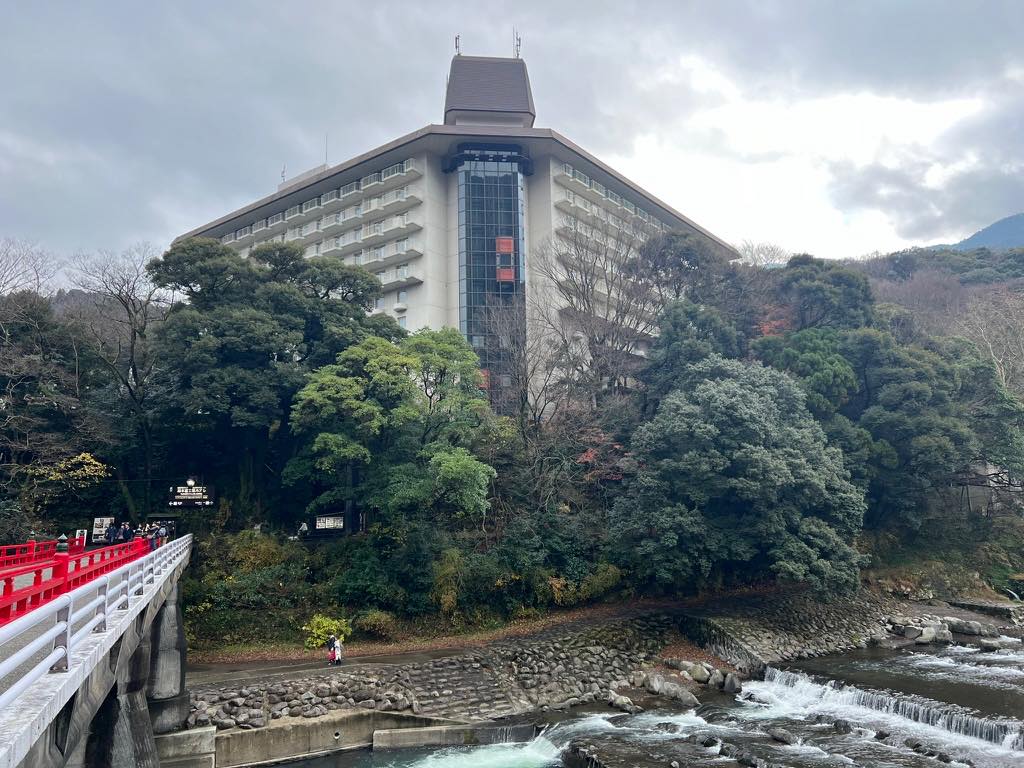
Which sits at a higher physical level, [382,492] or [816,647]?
[382,492]

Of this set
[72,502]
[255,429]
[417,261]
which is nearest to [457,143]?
[417,261]

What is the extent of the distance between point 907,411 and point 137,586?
1375 inches

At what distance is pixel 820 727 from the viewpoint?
19.0 m

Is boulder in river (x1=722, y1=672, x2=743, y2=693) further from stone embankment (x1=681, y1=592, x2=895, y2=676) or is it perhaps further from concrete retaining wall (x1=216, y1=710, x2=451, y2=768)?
concrete retaining wall (x1=216, y1=710, x2=451, y2=768)

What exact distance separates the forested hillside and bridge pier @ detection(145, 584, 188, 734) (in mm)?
5959

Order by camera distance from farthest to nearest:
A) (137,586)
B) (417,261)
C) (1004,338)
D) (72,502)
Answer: (417,261)
(1004,338)
(72,502)
(137,586)

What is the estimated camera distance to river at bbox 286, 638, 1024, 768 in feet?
55.5

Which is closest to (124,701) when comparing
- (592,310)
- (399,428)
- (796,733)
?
(796,733)

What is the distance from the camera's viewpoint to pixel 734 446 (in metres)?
26.9

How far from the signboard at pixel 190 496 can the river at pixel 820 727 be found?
46.3 ft

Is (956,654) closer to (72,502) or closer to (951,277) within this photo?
(72,502)

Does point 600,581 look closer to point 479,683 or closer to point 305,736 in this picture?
point 479,683

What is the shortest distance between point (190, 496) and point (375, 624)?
33.4 ft

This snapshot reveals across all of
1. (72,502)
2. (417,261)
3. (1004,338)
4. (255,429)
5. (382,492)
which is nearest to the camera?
(382,492)
